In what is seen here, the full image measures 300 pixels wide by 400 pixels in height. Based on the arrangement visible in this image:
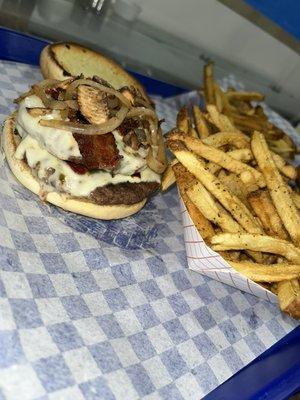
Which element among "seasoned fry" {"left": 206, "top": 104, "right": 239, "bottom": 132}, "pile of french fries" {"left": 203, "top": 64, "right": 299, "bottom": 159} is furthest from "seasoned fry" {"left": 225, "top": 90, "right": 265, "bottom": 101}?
"seasoned fry" {"left": 206, "top": 104, "right": 239, "bottom": 132}

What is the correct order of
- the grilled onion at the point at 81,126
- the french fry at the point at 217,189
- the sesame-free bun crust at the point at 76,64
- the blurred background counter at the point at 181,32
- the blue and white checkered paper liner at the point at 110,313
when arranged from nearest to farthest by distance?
the blue and white checkered paper liner at the point at 110,313, the grilled onion at the point at 81,126, the french fry at the point at 217,189, the sesame-free bun crust at the point at 76,64, the blurred background counter at the point at 181,32

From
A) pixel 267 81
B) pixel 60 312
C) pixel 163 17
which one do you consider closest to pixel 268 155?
pixel 60 312

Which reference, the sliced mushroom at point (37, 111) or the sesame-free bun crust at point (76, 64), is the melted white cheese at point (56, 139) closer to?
the sliced mushroom at point (37, 111)

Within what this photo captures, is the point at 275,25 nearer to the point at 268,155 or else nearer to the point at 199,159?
the point at 268,155

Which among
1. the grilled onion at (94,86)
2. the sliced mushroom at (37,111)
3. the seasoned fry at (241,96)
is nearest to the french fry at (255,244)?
the grilled onion at (94,86)

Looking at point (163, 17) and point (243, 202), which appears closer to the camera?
point (243, 202)

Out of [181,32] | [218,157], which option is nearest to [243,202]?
[218,157]
